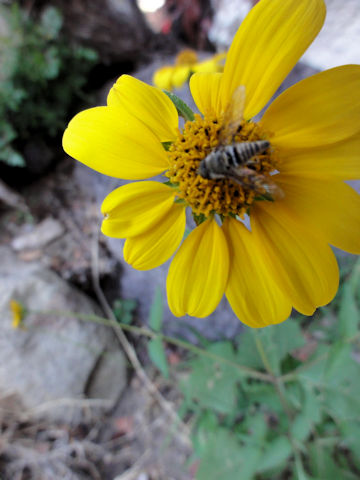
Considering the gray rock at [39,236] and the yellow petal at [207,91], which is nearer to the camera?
the yellow petal at [207,91]

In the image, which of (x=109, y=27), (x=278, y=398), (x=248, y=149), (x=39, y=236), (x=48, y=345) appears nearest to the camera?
(x=248, y=149)

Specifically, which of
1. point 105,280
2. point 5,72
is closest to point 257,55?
point 105,280

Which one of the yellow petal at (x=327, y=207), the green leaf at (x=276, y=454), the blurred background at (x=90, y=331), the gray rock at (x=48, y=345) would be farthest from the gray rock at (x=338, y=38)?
the gray rock at (x=48, y=345)

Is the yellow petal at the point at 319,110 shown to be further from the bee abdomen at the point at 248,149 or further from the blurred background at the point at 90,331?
the blurred background at the point at 90,331

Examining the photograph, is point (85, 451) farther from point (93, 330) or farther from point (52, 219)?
point (52, 219)

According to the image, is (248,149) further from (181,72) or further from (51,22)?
(51,22)

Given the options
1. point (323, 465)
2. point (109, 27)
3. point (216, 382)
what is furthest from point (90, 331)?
point (109, 27)
